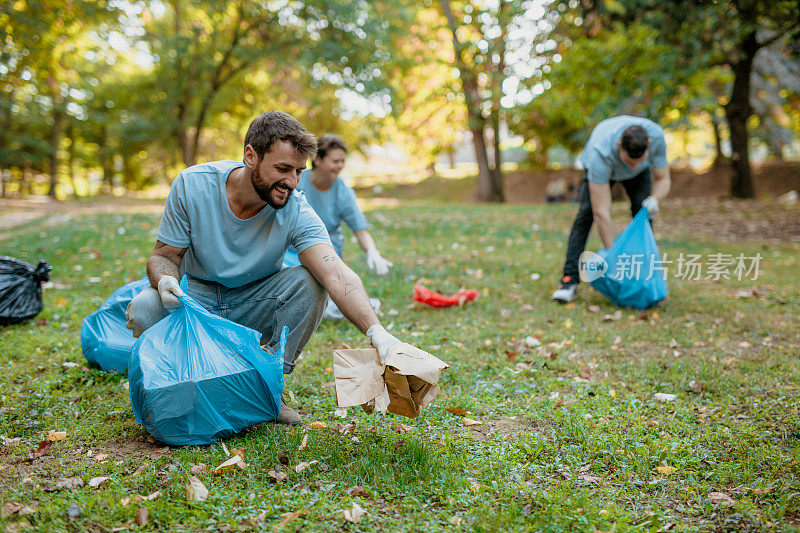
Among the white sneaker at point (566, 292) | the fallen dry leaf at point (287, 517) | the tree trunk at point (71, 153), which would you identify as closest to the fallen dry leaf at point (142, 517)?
the fallen dry leaf at point (287, 517)

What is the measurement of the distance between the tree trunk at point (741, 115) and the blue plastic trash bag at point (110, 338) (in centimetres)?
1179

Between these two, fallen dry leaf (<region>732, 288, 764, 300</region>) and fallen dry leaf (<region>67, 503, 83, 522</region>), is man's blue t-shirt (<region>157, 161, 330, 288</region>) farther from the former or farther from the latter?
fallen dry leaf (<region>732, 288, 764, 300</region>)

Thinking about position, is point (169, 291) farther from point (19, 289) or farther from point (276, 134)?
point (19, 289)

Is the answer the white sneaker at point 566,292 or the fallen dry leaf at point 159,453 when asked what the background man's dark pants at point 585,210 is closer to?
the white sneaker at point 566,292

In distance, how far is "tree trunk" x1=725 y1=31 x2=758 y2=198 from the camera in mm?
11359

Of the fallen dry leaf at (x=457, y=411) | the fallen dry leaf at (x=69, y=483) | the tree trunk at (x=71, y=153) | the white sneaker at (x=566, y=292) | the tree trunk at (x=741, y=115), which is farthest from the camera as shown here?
the tree trunk at (x=71, y=153)

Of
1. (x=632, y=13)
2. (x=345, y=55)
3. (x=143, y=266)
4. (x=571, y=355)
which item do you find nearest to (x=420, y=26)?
(x=345, y=55)

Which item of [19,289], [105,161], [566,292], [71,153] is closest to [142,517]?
[19,289]

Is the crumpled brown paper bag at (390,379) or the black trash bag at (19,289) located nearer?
the crumpled brown paper bag at (390,379)

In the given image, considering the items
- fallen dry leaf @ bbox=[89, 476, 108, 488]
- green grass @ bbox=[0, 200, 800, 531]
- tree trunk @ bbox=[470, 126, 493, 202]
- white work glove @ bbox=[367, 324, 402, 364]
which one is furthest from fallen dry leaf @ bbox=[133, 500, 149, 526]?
tree trunk @ bbox=[470, 126, 493, 202]

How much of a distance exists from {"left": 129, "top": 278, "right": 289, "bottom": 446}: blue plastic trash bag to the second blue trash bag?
324 cm

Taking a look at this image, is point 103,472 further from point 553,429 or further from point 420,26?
point 420,26

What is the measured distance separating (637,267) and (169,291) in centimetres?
366

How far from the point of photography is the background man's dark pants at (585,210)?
5.20 m
